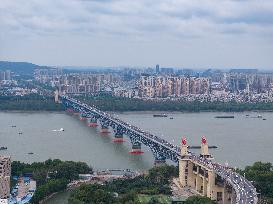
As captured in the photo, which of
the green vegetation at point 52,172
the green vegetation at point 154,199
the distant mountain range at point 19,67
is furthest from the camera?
the distant mountain range at point 19,67

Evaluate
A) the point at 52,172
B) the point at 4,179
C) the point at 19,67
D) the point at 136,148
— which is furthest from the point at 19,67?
the point at 4,179

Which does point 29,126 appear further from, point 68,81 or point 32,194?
point 68,81

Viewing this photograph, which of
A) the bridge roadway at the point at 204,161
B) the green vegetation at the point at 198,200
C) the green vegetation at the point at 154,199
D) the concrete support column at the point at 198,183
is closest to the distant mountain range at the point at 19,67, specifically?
the bridge roadway at the point at 204,161

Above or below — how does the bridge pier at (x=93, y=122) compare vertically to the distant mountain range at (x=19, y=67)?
below

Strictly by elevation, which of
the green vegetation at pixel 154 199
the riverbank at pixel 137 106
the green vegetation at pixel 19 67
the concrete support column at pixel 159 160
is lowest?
the green vegetation at pixel 154 199

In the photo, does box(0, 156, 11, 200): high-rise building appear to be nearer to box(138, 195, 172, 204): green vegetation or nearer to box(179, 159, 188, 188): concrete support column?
box(138, 195, 172, 204): green vegetation

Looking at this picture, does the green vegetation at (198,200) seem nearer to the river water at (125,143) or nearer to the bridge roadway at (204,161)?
the bridge roadway at (204,161)

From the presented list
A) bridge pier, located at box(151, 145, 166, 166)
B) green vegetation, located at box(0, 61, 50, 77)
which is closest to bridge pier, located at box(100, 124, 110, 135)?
bridge pier, located at box(151, 145, 166, 166)
